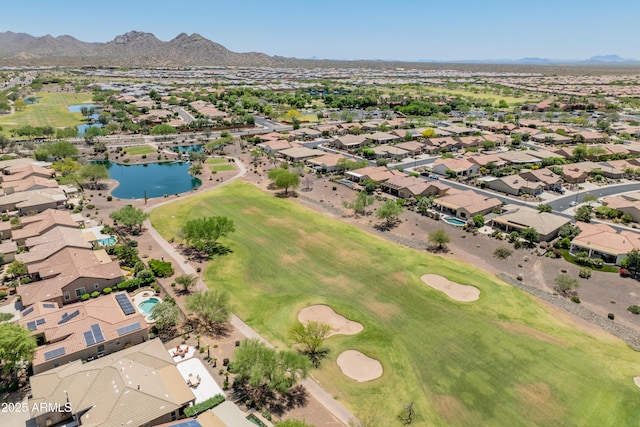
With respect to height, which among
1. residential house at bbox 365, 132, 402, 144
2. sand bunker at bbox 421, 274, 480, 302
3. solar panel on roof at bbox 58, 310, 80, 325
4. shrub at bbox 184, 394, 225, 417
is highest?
residential house at bbox 365, 132, 402, 144

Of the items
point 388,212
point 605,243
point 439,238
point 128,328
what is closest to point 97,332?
point 128,328

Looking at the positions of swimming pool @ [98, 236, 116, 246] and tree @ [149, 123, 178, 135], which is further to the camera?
tree @ [149, 123, 178, 135]

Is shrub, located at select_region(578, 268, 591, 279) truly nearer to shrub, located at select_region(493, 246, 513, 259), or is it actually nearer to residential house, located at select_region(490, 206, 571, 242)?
shrub, located at select_region(493, 246, 513, 259)

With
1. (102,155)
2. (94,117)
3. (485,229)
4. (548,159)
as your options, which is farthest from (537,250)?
(94,117)

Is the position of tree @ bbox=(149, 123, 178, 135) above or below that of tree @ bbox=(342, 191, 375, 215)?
above

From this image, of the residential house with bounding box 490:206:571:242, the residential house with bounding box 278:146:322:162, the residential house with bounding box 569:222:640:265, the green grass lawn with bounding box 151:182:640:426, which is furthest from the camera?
the residential house with bounding box 278:146:322:162

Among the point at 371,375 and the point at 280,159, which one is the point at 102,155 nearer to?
the point at 280,159

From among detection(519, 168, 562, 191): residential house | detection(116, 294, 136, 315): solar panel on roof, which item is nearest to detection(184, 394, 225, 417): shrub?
detection(116, 294, 136, 315): solar panel on roof
